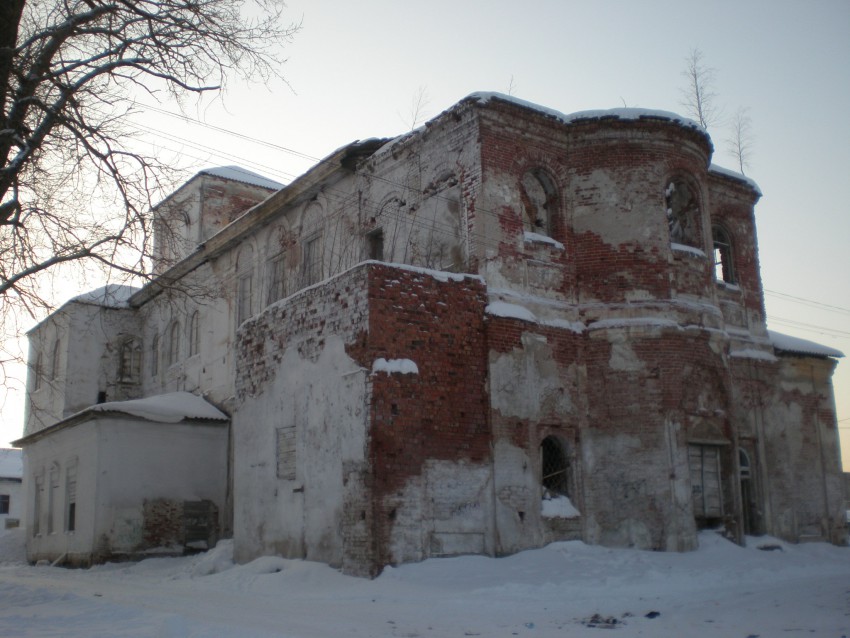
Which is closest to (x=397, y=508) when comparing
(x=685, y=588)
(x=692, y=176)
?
(x=685, y=588)

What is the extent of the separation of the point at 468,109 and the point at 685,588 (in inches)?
350

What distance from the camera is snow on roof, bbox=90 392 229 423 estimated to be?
20656 mm

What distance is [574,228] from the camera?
16.6 metres

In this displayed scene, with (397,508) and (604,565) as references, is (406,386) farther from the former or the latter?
(604,565)

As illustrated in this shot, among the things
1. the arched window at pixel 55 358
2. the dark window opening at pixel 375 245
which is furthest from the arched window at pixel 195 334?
the dark window opening at pixel 375 245

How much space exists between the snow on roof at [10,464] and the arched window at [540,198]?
1569 inches

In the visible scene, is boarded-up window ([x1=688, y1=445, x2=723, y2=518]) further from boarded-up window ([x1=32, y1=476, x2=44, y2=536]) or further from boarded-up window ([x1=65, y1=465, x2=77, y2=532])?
boarded-up window ([x1=32, y1=476, x2=44, y2=536])

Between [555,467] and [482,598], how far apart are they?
456cm

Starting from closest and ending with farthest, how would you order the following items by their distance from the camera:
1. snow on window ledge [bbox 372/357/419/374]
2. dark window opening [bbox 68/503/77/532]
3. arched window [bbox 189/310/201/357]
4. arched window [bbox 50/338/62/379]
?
snow on window ledge [bbox 372/357/419/374], dark window opening [bbox 68/503/77/532], arched window [bbox 189/310/201/357], arched window [bbox 50/338/62/379]

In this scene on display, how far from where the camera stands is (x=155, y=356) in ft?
96.8

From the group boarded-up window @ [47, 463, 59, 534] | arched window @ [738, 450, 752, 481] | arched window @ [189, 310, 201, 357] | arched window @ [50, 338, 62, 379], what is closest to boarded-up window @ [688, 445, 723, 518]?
arched window @ [738, 450, 752, 481]

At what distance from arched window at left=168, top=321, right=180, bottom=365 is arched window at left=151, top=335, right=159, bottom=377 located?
3.62 ft

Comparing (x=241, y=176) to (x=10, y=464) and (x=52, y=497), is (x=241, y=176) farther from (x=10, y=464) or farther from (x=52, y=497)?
(x=10, y=464)

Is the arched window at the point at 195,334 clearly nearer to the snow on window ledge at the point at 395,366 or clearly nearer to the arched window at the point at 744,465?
the snow on window ledge at the point at 395,366
